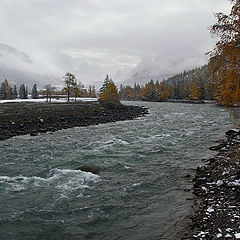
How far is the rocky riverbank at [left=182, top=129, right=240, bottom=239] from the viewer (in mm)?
8144

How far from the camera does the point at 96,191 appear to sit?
12602 millimetres

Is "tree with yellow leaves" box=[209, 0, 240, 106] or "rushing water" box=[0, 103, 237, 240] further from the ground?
"tree with yellow leaves" box=[209, 0, 240, 106]

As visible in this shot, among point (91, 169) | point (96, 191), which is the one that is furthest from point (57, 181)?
point (96, 191)

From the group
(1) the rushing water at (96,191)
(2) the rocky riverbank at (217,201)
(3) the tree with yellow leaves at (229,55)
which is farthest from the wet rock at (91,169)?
(3) the tree with yellow leaves at (229,55)

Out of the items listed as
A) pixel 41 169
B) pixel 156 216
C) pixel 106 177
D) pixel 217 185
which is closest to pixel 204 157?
pixel 217 185

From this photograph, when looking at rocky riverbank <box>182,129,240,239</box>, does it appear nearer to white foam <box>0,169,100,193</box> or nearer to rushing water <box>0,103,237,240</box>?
rushing water <box>0,103,237,240</box>

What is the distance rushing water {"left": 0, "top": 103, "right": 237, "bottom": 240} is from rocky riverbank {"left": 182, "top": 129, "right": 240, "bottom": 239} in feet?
2.43

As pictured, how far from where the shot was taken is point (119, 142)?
80.7ft

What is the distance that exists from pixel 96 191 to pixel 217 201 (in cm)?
611

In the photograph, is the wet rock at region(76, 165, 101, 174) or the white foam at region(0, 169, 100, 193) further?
the wet rock at region(76, 165, 101, 174)

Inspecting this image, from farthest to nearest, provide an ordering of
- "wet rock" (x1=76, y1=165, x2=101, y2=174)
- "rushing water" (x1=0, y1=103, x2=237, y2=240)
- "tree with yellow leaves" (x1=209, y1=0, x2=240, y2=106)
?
1. "wet rock" (x1=76, y1=165, x2=101, y2=174)
2. "tree with yellow leaves" (x1=209, y1=0, x2=240, y2=106)
3. "rushing water" (x1=0, y1=103, x2=237, y2=240)

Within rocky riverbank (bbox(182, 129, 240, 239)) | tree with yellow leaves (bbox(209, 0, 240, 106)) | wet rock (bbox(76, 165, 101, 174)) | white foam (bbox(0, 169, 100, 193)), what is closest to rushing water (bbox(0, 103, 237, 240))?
white foam (bbox(0, 169, 100, 193))

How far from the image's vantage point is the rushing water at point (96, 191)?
30.3ft

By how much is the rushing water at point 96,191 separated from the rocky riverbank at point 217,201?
74 centimetres
